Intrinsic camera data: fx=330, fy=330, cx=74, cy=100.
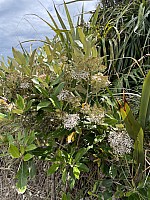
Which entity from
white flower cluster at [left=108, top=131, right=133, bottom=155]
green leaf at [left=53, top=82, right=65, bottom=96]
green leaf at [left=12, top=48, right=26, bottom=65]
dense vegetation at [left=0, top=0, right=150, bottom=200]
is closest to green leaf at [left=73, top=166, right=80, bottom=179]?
dense vegetation at [left=0, top=0, right=150, bottom=200]

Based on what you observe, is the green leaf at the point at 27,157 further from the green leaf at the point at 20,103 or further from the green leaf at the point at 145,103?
the green leaf at the point at 145,103

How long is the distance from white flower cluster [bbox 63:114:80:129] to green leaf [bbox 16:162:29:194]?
0.19 m

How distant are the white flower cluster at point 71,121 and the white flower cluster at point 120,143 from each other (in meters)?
0.11

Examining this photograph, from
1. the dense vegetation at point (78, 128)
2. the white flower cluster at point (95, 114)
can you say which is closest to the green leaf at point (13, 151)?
the dense vegetation at point (78, 128)

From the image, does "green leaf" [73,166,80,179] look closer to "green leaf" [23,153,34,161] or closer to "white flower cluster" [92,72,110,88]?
"green leaf" [23,153,34,161]

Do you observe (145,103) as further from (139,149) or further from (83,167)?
(83,167)

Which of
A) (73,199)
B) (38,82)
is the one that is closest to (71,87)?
(38,82)

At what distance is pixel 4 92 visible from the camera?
122cm

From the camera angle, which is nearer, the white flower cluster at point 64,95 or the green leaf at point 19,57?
the white flower cluster at point 64,95

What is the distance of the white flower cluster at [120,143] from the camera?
3.21 feet

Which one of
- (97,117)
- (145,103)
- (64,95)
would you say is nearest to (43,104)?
(64,95)

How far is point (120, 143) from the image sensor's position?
0.98m

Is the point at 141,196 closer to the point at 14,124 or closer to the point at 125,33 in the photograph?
the point at 14,124

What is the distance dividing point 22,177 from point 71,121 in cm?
23
